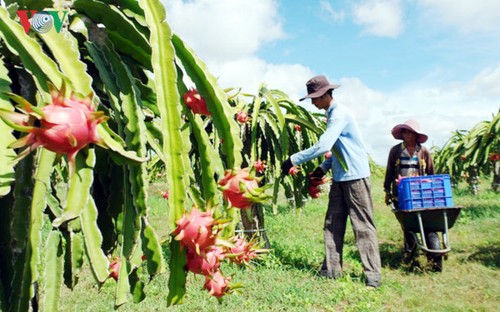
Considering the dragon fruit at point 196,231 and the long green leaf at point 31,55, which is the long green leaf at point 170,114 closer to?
the dragon fruit at point 196,231

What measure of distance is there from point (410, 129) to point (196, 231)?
149 inches

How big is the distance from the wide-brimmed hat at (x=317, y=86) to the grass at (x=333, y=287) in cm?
160

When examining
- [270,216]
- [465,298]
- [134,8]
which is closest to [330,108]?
[465,298]

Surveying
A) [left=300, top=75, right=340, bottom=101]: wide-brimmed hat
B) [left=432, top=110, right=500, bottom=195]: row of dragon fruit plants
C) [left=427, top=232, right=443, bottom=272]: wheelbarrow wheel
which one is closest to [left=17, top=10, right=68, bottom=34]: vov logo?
[left=300, top=75, right=340, bottom=101]: wide-brimmed hat

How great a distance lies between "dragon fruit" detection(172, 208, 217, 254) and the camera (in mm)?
780

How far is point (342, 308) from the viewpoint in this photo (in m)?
3.34

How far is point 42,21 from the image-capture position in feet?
3.46

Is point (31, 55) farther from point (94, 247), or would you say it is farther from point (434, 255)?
point (434, 255)

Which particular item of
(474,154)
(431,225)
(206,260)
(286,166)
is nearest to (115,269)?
(206,260)

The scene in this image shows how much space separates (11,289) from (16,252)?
0.37 ft

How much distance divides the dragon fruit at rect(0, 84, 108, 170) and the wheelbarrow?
381cm

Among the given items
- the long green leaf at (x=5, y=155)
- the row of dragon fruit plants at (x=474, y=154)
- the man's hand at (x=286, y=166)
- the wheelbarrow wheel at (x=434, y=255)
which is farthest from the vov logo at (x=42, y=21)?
the row of dragon fruit plants at (x=474, y=154)

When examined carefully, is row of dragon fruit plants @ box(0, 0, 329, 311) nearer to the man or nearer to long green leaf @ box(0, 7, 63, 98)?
long green leaf @ box(0, 7, 63, 98)

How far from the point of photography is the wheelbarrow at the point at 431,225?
13.3 feet
